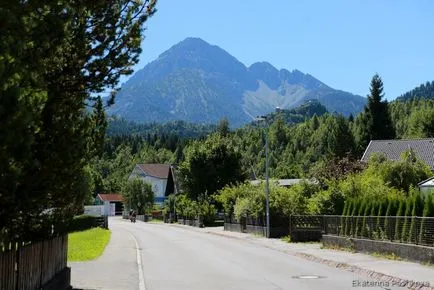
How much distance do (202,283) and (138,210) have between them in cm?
9396

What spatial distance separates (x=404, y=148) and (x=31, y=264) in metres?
59.0

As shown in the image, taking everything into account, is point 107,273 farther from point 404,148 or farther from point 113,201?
point 113,201

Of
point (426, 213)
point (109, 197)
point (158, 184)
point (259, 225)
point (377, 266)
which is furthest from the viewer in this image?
point (109, 197)

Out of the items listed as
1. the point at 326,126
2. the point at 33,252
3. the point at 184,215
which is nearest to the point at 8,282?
the point at 33,252

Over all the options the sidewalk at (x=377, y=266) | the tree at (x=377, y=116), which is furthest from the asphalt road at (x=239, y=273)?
the tree at (x=377, y=116)

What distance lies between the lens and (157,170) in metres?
141

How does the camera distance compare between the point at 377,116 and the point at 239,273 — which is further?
the point at 377,116

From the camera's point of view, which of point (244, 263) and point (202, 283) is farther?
point (244, 263)

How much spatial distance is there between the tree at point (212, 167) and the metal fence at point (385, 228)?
39987 mm

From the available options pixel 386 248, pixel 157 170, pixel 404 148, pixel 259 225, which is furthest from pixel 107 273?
pixel 157 170

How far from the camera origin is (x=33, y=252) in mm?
10953

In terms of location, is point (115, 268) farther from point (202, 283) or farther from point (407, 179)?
point (407, 179)

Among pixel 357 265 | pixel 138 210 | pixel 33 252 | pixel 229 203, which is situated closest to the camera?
pixel 33 252

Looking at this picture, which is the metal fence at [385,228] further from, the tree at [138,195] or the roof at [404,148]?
the tree at [138,195]
